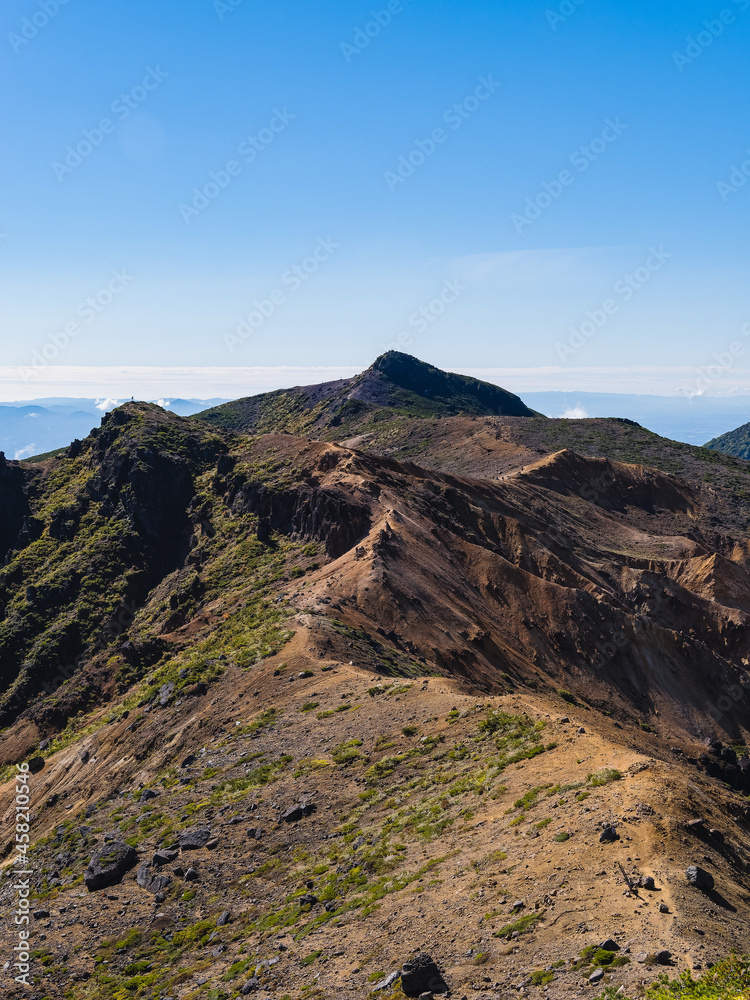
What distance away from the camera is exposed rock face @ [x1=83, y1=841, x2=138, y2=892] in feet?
71.1

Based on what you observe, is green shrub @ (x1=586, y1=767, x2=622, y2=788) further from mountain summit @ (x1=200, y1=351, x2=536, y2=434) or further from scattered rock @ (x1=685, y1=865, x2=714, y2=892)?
mountain summit @ (x1=200, y1=351, x2=536, y2=434)

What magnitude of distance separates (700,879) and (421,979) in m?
5.87

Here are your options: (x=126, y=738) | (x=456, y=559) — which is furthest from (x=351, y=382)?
(x=126, y=738)

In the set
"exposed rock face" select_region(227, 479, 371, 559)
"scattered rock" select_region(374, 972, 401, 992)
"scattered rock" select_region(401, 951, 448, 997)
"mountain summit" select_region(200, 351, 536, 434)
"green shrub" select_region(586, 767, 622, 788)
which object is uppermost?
"mountain summit" select_region(200, 351, 536, 434)

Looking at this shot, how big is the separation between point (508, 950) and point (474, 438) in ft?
337

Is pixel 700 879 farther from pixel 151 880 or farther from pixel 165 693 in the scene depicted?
pixel 165 693

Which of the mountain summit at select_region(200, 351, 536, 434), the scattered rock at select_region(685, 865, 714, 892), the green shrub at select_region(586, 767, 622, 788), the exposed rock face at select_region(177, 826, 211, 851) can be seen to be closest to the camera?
the scattered rock at select_region(685, 865, 714, 892)

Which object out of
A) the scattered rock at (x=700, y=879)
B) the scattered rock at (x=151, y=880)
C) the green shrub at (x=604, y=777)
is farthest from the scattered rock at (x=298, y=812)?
the scattered rock at (x=700, y=879)

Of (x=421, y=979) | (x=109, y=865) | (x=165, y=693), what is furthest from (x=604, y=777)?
(x=165, y=693)

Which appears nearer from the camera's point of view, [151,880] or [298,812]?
[151,880]

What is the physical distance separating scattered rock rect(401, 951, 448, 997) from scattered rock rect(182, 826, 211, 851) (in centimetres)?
1109

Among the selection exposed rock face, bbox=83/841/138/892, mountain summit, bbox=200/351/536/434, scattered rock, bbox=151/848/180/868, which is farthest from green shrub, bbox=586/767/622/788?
mountain summit, bbox=200/351/536/434

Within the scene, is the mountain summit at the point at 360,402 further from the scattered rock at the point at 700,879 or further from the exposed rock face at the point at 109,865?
the scattered rock at the point at 700,879

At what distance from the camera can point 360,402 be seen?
158 metres
